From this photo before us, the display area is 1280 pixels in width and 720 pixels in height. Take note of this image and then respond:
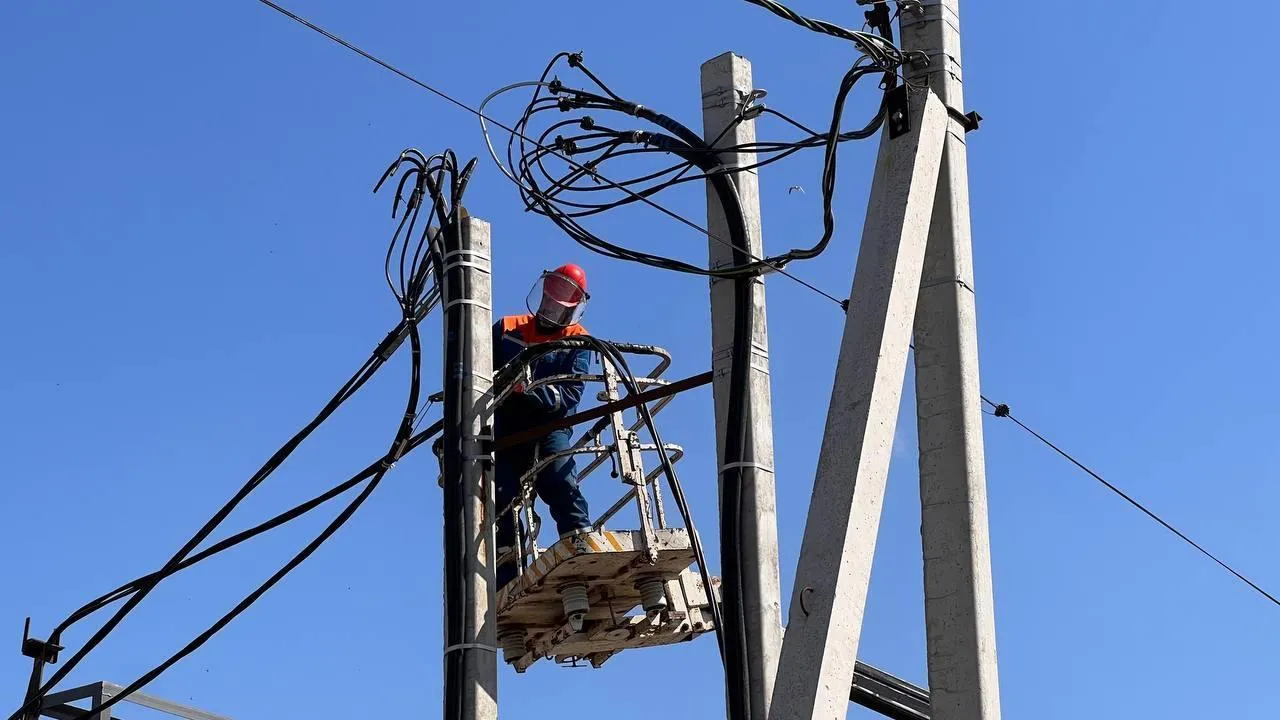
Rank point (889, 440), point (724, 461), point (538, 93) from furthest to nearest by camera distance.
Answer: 1. point (538, 93)
2. point (724, 461)
3. point (889, 440)

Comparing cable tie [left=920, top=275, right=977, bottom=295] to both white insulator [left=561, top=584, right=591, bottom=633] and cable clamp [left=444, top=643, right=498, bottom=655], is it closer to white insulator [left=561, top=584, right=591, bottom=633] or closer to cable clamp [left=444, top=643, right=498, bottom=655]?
cable clamp [left=444, top=643, right=498, bottom=655]

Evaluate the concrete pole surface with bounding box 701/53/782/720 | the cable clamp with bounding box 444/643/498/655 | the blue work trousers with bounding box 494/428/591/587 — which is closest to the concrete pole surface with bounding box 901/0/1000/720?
the concrete pole surface with bounding box 701/53/782/720

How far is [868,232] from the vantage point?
671 centimetres

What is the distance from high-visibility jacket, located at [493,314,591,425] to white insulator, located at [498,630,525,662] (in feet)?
3.99

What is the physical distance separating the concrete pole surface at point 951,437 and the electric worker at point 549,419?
3360mm

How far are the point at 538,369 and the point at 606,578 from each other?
1.78 meters

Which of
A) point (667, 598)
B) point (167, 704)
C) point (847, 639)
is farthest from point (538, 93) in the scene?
point (167, 704)

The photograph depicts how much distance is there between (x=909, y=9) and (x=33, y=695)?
6.77 m

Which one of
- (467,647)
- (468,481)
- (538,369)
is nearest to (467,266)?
(468,481)

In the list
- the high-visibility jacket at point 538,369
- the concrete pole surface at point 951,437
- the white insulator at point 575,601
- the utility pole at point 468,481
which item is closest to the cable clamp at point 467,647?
the utility pole at point 468,481

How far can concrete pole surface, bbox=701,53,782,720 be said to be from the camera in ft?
24.9

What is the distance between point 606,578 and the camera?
969 centimetres

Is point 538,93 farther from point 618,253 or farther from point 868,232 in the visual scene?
point 868,232

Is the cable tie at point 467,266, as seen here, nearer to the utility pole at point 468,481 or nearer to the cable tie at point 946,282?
the utility pole at point 468,481
